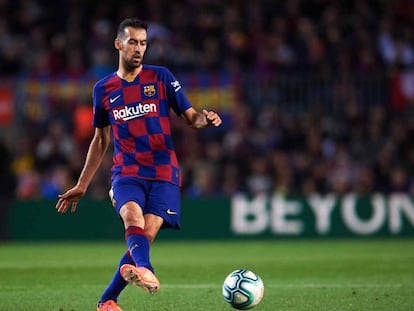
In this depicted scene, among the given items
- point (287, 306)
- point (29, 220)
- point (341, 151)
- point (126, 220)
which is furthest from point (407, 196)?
point (126, 220)

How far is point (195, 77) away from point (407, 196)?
191 inches

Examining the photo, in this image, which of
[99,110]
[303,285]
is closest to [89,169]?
[99,110]

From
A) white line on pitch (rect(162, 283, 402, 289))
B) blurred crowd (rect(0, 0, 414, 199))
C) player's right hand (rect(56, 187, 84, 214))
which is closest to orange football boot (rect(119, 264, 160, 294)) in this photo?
player's right hand (rect(56, 187, 84, 214))

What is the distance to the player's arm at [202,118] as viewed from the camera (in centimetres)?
683

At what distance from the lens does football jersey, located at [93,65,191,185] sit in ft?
23.2

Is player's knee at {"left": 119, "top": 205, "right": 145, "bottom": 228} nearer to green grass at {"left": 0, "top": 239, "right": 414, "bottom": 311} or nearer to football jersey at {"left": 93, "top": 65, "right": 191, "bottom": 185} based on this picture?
football jersey at {"left": 93, "top": 65, "right": 191, "bottom": 185}

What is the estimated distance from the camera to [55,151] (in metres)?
18.4

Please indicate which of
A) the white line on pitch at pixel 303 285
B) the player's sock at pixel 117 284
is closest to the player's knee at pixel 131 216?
the player's sock at pixel 117 284

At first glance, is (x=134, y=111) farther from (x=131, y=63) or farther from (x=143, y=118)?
(x=131, y=63)

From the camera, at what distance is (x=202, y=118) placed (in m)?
7.03

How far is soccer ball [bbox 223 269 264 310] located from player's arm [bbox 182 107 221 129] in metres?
1.19

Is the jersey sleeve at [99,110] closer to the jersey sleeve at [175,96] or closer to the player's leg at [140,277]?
the jersey sleeve at [175,96]

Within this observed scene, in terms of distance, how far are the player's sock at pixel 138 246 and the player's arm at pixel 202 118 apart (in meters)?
0.92

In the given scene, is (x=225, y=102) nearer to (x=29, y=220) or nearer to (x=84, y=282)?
(x=29, y=220)
